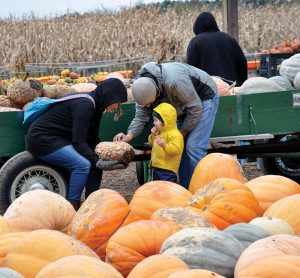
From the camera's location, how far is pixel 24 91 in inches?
287

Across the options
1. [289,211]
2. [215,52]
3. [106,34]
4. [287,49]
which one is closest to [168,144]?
[215,52]

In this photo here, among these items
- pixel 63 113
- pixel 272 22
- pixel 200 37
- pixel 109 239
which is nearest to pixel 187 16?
pixel 272 22

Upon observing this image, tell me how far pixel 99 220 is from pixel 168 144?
2642 millimetres

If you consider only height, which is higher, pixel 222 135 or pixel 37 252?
pixel 37 252

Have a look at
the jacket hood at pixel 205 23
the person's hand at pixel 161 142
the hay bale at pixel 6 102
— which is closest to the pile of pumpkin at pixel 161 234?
the person's hand at pixel 161 142

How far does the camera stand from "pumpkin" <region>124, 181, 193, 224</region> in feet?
13.6

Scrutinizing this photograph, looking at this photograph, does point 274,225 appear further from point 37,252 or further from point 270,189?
point 37,252

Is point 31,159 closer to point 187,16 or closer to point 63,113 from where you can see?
point 63,113

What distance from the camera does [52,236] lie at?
3250 mm

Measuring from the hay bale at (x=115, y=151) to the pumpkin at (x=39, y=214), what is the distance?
1.99 m

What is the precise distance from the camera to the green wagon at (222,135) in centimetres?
653

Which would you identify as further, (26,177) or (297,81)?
(297,81)

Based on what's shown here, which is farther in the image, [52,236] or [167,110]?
[167,110]

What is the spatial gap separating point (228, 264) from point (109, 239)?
0.87 metres
